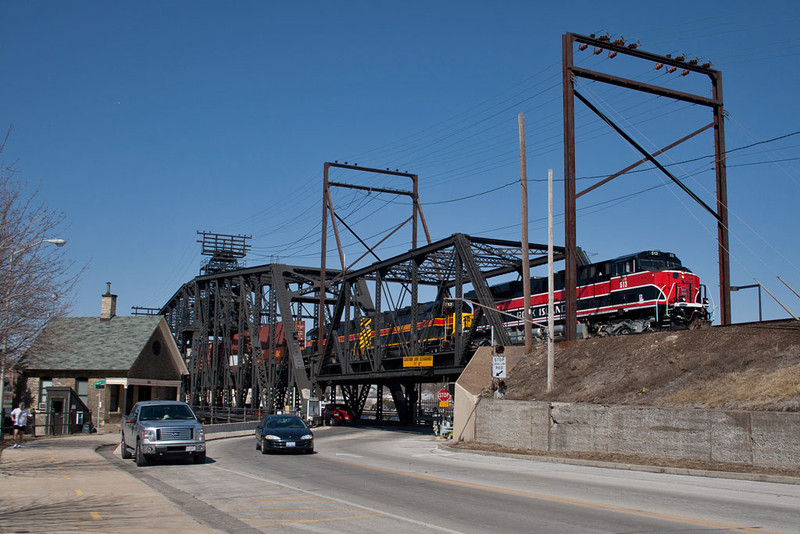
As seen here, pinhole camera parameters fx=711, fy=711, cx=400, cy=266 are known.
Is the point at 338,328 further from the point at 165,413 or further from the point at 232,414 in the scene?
the point at 165,413

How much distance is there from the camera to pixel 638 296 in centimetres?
2966

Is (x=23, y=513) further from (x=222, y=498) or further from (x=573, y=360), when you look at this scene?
(x=573, y=360)

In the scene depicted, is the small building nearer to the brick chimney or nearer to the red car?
the brick chimney

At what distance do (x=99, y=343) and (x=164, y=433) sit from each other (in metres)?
26.7

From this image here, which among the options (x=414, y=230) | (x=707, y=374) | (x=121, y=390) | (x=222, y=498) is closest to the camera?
(x=222, y=498)

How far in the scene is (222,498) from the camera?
14.0 m

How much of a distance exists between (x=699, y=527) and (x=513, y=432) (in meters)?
16.9

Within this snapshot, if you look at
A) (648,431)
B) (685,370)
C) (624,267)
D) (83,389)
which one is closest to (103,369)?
(83,389)

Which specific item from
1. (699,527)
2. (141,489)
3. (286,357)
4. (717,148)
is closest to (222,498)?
(141,489)

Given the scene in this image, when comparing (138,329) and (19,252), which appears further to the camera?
(138,329)

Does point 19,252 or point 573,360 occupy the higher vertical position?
point 19,252

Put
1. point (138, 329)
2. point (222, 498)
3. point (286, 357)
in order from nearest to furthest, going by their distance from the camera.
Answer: point (222, 498) → point (138, 329) → point (286, 357)

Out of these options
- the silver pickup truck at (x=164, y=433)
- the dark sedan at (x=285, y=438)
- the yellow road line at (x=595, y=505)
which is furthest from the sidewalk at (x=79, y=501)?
the yellow road line at (x=595, y=505)

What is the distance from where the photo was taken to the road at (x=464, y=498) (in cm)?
1066
